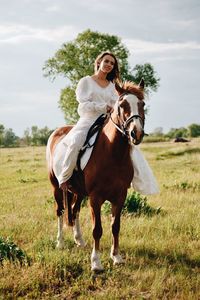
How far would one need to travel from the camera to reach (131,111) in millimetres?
5684

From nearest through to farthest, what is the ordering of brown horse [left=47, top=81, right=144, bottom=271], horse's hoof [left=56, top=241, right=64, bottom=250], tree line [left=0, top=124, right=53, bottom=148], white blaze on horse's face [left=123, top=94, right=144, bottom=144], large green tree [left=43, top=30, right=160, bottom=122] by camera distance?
white blaze on horse's face [left=123, top=94, right=144, bottom=144], brown horse [left=47, top=81, right=144, bottom=271], horse's hoof [left=56, top=241, right=64, bottom=250], large green tree [left=43, top=30, right=160, bottom=122], tree line [left=0, top=124, right=53, bottom=148]

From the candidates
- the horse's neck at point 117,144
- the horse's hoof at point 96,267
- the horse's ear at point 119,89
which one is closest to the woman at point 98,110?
the horse's neck at point 117,144

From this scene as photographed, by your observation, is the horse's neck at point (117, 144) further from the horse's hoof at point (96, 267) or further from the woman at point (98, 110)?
the horse's hoof at point (96, 267)

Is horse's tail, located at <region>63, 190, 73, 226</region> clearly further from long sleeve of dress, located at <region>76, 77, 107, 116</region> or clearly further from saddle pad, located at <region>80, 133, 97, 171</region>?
long sleeve of dress, located at <region>76, 77, 107, 116</region>

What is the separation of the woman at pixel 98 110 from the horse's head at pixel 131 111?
3.10 feet

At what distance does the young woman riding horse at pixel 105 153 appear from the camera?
588cm

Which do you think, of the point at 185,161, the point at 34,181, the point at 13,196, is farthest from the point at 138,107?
the point at 185,161

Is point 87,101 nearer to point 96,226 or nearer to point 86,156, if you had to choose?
point 86,156

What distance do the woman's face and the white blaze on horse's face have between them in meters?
1.47

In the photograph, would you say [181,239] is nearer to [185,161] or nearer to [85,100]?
[85,100]

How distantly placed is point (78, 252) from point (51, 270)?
3.95 feet

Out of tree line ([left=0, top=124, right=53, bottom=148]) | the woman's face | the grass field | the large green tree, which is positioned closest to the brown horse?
the grass field

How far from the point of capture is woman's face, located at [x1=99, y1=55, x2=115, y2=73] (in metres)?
7.00

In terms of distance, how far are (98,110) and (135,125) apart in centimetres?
156
